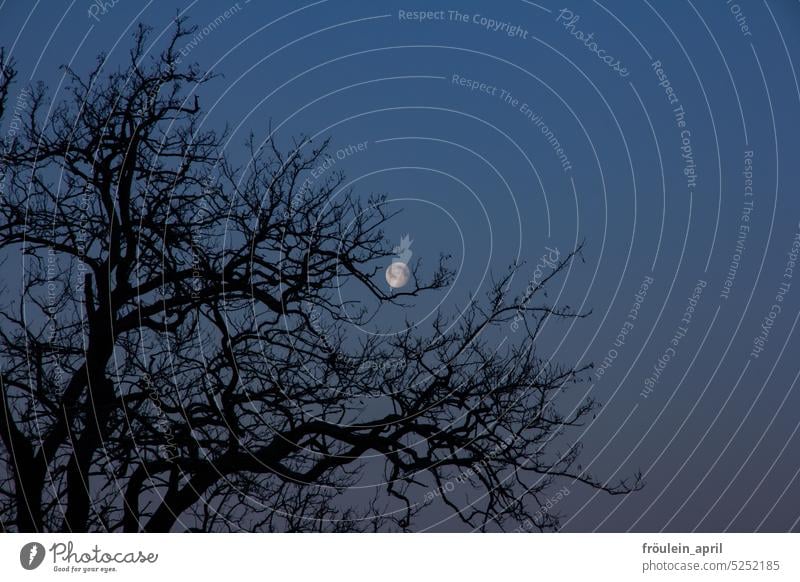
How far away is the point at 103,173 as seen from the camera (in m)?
13.6

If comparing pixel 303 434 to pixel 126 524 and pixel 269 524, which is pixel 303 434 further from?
pixel 126 524

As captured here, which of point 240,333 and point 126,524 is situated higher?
point 240,333

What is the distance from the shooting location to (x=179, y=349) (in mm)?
13344

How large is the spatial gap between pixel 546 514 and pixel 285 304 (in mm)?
3858

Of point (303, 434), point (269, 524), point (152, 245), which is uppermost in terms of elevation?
point (152, 245)
